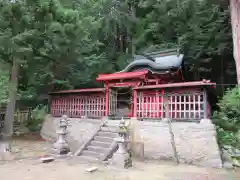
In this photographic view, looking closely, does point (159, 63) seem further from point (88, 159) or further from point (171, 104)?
point (88, 159)

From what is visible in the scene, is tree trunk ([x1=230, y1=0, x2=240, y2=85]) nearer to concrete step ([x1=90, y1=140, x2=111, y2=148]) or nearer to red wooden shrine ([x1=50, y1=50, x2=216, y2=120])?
red wooden shrine ([x1=50, y1=50, x2=216, y2=120])

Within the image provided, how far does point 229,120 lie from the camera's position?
11.2 m

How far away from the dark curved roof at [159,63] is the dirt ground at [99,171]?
17.8 feet

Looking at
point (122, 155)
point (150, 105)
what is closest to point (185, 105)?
point (150, 105)

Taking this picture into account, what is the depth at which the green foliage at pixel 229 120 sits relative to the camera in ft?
26.7

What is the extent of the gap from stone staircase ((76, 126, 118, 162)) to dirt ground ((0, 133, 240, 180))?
1.59 feet

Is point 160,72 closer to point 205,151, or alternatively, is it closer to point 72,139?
point 205,151

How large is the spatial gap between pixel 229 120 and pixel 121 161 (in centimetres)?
660

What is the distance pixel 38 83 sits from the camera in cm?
1348

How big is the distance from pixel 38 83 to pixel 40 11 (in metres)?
4.27

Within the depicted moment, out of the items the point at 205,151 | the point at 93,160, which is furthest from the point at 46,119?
the point at 205,151

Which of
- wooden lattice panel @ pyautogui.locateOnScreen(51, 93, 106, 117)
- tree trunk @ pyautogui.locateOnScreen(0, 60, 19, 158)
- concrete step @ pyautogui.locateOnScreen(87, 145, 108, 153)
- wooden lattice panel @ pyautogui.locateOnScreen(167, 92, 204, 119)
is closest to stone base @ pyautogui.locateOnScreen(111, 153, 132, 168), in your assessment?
concrete step @ pyautogui.locateOnScreen(87, 145, 108, 153)

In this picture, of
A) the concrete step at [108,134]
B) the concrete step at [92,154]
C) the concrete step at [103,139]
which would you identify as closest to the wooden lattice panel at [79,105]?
the concrete step at [108,134]

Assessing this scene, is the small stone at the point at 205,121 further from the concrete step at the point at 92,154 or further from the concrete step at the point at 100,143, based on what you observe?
the concrete step at the point at 92,154
